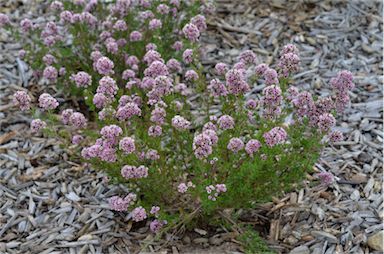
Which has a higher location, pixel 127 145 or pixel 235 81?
pixel 235 81

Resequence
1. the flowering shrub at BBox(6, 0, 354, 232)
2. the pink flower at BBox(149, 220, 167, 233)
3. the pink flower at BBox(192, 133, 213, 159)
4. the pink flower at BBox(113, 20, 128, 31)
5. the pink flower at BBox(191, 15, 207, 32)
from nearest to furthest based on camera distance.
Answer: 1. the pink flower at BBox(192, 133, 213, 159)
2. the flowering shrub at BBox(6, 0, 354, 232)
3. the pink flower at BBox(149, 220, 167, 233)
4. the pink flower at BBox(191, 15, 207, 32)
5. the pink flower at BBox(113, 20, 128, 31)

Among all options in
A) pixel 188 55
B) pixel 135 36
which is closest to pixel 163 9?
pixel 135 36

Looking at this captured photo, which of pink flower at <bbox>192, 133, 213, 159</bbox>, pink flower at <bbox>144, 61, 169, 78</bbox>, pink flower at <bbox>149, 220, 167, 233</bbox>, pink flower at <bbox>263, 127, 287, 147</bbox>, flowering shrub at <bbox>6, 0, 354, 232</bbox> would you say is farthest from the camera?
pink flower at <bbox>149, 220, 167, 233</bbox>

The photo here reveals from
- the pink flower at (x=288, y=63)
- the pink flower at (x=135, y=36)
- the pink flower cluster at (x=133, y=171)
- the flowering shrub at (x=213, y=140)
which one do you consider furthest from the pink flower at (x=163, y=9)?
the pink flower cluster at (x=133, y=171)

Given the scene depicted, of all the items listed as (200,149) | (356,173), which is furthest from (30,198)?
(356,173)

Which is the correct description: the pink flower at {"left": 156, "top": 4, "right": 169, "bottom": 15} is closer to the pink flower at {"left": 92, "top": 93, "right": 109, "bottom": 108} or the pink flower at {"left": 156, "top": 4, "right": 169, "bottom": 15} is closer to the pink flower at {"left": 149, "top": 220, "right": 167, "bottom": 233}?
the pink flower at {"left": 92, "top": 93, "right": 109, "bottom": 108}

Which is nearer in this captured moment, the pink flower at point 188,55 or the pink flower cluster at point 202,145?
the pink flower cluster at point 202,145

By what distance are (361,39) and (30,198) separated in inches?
133

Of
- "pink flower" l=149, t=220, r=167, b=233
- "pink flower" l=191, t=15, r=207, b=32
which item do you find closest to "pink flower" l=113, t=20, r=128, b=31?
"pink flower" l=191, t=15, r=207, b=32

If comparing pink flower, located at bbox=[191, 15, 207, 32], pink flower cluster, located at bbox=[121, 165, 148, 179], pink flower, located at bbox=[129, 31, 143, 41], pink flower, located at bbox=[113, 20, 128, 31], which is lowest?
pink flower cluster, located at bbox=[121, 165, 148, 179]

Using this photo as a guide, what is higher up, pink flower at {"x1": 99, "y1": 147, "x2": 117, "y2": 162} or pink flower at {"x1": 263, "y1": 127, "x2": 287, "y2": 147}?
pink flower at {"x1": 263, "y1": 127, "x2": 287, "y2": 147}

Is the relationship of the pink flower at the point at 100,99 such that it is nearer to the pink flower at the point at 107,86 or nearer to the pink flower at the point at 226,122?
the pink flower at the point at 107,86

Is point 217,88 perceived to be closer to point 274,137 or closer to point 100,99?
point 274,137

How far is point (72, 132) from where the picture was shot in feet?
14.9
